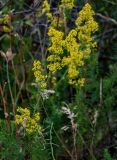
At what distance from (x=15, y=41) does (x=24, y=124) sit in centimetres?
114

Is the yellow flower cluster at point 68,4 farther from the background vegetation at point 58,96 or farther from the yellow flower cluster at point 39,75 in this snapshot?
the yellow flower cluster at point 39,75

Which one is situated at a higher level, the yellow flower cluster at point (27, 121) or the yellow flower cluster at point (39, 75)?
the yellow flower cluster at point (39, 75)

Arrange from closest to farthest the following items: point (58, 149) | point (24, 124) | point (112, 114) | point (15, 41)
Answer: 1. point (24, 124)
2. point (58, 149)
3. point (112, 114)
4. point (15, 41)

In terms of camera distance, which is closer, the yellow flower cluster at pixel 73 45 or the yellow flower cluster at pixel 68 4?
the yellow flower cluster at pixel 73 45

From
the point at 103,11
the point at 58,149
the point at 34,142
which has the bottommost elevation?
the point at 58,149

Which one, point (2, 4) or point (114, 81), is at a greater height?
point (2, 4)

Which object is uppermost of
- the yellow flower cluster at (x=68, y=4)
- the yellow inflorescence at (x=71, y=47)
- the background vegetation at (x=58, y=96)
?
the yellow flower cluster at (x=68, y=4)

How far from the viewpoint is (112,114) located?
240cm

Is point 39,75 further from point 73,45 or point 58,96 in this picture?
point 58,96

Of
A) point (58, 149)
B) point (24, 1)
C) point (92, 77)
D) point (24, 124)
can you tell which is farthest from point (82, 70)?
point (24, 1)

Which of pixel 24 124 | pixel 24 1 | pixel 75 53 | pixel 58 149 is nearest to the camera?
pixel 24 124

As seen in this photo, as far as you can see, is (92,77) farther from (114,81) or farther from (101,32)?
(101,32)

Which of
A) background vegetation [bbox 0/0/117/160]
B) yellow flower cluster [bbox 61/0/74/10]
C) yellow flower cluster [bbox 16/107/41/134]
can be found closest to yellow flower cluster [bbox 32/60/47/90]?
background vegetation [bbox 0/0/117/160]

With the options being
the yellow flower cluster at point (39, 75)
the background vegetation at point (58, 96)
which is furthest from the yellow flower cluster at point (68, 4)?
Result: the yellow flower cluster at point (39, 75)
